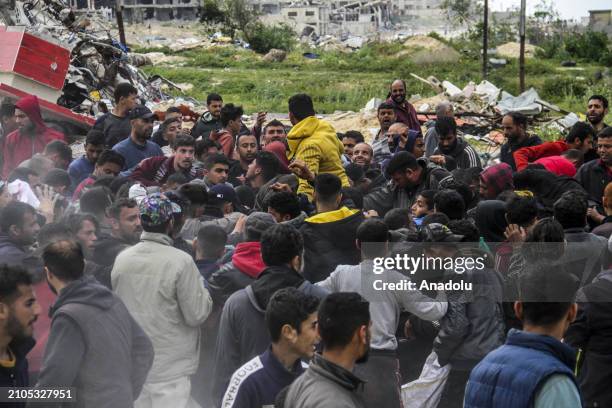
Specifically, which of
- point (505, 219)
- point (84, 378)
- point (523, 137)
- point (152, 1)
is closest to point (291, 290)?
point (84, 378)

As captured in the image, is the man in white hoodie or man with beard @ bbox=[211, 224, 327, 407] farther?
the man in white hoodie

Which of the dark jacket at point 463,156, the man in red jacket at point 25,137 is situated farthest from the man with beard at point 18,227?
the dark jacket at point 463,156

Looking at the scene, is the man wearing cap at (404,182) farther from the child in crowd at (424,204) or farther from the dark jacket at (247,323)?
the dark jacket at (247,323)

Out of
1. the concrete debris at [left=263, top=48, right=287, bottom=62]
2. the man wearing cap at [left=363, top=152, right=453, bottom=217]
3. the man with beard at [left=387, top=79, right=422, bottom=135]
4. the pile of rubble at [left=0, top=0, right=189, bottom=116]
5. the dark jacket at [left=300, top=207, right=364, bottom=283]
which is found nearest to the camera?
the dark jacket at [left=300, top=207, right=364, bottom=283]

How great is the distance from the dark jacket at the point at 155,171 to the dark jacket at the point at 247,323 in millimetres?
3092

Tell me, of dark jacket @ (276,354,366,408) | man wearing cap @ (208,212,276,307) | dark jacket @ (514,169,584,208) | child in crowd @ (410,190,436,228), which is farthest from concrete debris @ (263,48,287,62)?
dark jacket @ (276,354,366,408)

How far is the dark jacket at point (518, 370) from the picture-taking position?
350 cm

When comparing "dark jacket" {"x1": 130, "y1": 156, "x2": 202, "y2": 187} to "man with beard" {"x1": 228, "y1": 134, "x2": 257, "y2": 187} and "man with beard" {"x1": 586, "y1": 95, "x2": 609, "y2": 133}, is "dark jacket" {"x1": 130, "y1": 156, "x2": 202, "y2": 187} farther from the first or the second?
"man with beard" {"x1": 586, "y1": 95, "x2": 609, "y2": 133}

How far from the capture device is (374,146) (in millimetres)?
9586

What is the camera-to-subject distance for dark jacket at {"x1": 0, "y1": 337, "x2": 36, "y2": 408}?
14.8ft

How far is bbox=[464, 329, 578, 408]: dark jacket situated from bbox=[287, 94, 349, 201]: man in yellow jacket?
401cm

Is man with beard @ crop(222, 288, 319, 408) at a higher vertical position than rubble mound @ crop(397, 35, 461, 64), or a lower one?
higher

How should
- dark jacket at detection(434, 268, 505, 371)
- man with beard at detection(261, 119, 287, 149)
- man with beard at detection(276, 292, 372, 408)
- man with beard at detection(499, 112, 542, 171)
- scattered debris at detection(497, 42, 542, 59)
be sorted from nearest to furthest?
man with beard at detection(276, 292, 372, 408)
dark jacket at detection(434, 268, 505, 371)
man with beard at detection(261, 119, 287, 149)
man with beard at detection(499, 112, 542, 171)
scattered debris at detection(497, 42, 542, 59)

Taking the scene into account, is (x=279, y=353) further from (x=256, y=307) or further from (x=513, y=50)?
(x=513, y=50)
